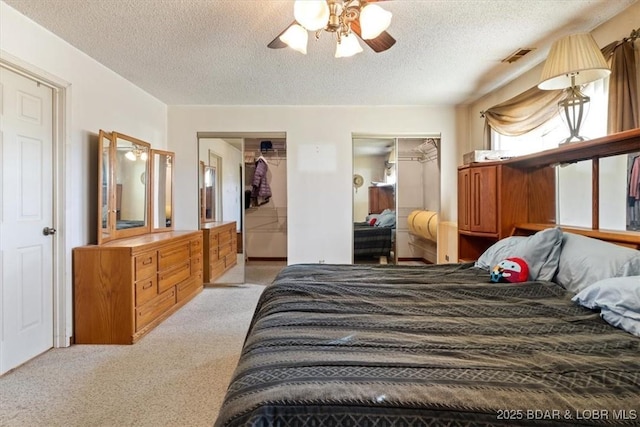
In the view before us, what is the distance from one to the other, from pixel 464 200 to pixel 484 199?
0.33 meters

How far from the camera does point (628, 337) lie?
3.98ft

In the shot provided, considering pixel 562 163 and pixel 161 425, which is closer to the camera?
pixel 161 425

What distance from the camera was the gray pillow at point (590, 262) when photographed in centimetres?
165

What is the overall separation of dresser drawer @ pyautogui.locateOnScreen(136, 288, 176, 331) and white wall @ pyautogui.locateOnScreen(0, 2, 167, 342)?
52 cm

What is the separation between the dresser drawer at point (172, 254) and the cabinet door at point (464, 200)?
3.03m

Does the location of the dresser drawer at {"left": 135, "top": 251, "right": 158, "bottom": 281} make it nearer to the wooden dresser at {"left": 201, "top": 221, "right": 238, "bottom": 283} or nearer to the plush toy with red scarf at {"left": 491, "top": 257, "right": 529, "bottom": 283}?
the wooden dresser at {"left": 201, "top": 221, "right": 238, "bottom": 283}

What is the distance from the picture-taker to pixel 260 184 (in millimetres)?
5398

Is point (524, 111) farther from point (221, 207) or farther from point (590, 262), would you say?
point (221, 207)

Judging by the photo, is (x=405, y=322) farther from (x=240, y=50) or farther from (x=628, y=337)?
(x=240, y=50)

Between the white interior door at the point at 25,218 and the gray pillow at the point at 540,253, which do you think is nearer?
the gray pillow at the point at 540,253

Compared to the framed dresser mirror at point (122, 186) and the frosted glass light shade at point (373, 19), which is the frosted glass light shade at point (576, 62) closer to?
the frosted glass light shade at point (373, 19)

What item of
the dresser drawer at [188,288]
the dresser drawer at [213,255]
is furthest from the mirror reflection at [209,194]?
the dresser drawer at [188,288]

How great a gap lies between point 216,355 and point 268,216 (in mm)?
3309

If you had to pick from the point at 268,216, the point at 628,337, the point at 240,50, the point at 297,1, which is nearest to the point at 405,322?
the point at 628,337
